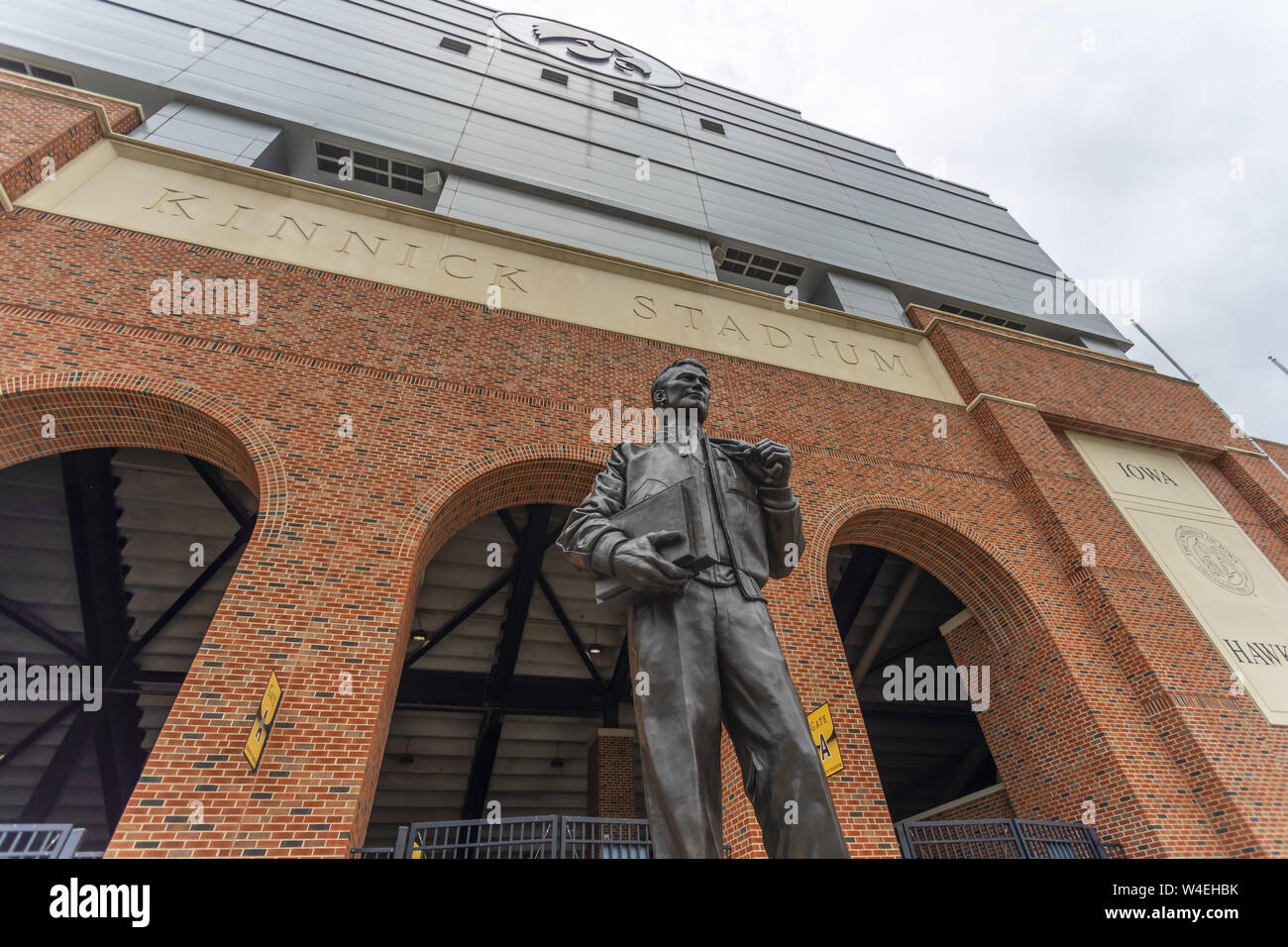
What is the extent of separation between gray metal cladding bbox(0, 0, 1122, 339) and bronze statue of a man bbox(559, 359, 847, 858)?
984cm

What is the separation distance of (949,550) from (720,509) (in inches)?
293

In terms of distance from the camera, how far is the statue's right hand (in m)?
2.79

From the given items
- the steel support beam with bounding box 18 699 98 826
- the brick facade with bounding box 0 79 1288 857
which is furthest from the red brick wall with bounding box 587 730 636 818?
the steel support beam with bounding box 18 699 98 826

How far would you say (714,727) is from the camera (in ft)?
9.07

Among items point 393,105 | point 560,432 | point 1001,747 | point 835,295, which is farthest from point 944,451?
point 393,105

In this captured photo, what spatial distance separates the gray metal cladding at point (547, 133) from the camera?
1238cm

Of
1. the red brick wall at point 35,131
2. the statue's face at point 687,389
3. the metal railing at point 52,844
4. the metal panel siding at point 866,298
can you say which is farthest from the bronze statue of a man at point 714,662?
the metal panel siding at point 866,298

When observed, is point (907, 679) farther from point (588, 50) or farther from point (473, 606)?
point (588, 50)

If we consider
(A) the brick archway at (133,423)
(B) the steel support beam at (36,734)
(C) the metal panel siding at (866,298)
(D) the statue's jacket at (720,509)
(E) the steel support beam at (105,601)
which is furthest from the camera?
(C) the metal panel siding at (866,298)

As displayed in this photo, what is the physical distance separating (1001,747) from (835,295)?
977cm

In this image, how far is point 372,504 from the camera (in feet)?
22.4

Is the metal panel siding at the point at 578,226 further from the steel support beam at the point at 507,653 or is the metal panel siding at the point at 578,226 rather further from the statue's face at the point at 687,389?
the statue's face at the point at 687,389

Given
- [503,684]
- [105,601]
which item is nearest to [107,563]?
[105,601]

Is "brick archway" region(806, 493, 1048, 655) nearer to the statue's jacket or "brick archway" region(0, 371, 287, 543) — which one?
the statue's jacket
